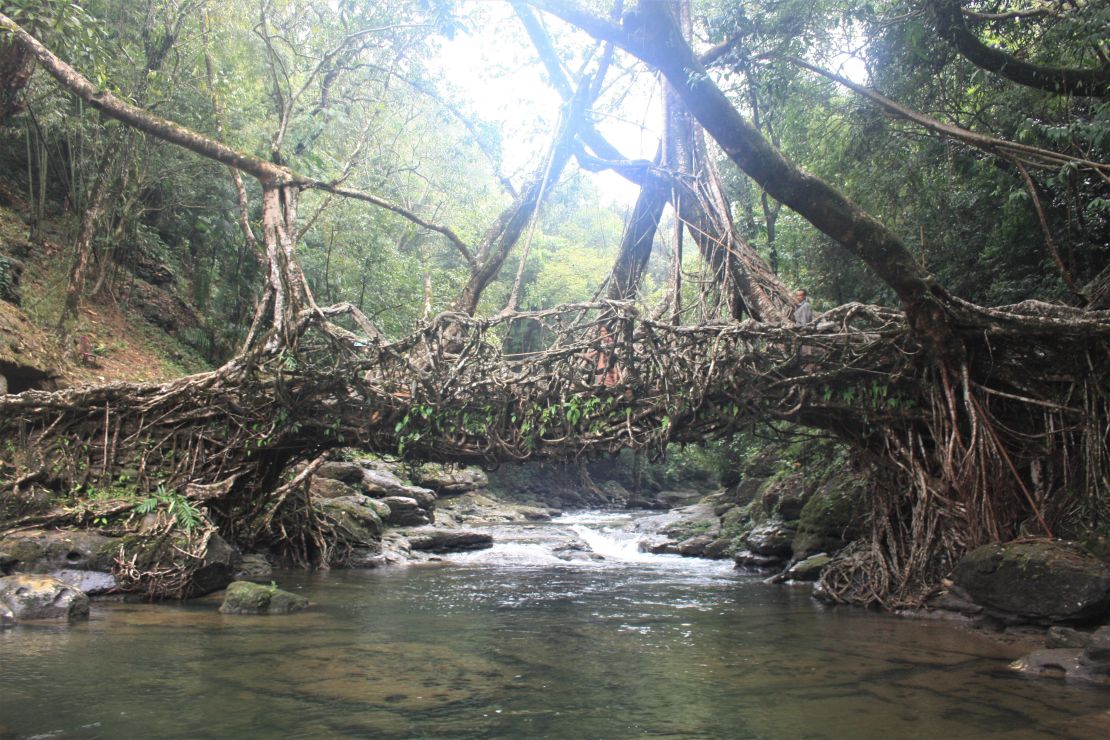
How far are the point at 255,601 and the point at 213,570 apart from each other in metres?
1.58

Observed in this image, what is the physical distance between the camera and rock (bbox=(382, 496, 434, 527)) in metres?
17.3

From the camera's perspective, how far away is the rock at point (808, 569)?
11.7m

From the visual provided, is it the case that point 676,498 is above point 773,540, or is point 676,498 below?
above

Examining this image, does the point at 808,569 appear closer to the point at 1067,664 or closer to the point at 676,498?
the point at 1067,664

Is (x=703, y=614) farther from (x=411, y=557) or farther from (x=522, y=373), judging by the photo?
(x=411, y=557)

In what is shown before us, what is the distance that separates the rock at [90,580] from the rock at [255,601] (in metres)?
1.46

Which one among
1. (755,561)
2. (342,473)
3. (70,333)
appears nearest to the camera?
(755,561)

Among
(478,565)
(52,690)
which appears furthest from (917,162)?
(52,690)

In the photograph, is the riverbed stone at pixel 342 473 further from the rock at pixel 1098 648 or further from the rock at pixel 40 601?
the rock at pixel 1098 648

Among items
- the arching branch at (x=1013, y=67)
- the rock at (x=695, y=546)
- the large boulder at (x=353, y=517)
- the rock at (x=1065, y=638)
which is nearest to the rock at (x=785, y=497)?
the rock at (x=695, y=546)

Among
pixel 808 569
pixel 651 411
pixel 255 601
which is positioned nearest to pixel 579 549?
pixel 808 569

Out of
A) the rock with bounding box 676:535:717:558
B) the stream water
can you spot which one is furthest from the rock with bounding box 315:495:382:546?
the rock with bounding box 676:535:717:558

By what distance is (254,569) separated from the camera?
36.0 feet

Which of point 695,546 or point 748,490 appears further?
point 748,490
